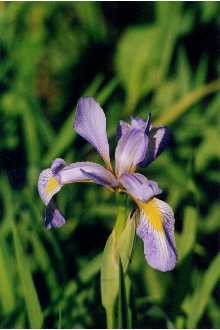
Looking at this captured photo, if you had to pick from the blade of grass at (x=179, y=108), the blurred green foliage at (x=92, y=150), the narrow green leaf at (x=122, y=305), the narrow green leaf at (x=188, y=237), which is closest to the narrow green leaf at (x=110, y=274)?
the narrow green leaf at (x=122, y=305)

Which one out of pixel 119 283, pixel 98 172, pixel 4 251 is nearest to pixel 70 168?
pixel 98 172

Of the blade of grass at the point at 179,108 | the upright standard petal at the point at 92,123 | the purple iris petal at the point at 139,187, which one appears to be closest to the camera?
the purple iris petal at the point at 139,187

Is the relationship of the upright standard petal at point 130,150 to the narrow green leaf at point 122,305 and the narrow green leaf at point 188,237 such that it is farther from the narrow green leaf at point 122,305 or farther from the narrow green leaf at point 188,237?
the narrow green leaf at point 188,237

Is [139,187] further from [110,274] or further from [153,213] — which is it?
[110,274]

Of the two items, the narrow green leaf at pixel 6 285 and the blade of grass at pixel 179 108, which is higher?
the blade of grass at pixel 179 108

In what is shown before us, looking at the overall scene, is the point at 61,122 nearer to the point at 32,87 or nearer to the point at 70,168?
the point at 32,87

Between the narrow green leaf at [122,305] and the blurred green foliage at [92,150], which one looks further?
the blurred green foliage at [92,150]

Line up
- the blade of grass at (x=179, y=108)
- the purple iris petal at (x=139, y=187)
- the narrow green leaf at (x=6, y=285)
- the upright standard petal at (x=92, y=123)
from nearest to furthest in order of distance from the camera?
the purple iris petal at (x=139, y=187) → the upright standard petal at (x=92, y=123) → the narrow green leaf at (x=6, y=285) → the blade of grass at (x=179, y=108)
